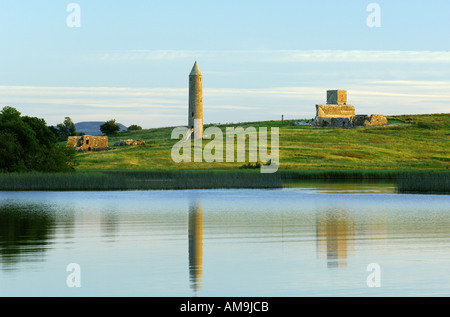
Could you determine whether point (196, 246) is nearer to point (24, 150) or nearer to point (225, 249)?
point (225, 249)

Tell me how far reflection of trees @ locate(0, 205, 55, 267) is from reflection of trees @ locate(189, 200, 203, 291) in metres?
3.71

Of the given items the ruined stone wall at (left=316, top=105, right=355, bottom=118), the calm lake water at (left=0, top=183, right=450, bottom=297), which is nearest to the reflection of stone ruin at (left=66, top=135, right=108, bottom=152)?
the ruined stone wall at (left=316, top=105, right=355, bottom=118)

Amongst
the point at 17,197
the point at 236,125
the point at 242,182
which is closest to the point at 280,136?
the point at 236,125

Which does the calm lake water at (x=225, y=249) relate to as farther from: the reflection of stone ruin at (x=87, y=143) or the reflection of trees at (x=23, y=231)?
the reflection of stone ruin at (x=87, y=143)

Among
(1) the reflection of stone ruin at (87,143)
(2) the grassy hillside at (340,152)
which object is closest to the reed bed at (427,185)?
(2) the grassy hillside at (340,152)

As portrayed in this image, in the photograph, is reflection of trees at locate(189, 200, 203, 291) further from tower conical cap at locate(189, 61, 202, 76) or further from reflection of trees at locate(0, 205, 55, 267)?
tower conical cap at locate(189, 61, 202, 76)

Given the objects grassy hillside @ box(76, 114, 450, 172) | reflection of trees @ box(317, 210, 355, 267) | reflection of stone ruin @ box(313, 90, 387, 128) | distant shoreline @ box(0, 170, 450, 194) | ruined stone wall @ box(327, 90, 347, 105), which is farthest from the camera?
ruined stone wall @ box(327, 90, 347, 105)

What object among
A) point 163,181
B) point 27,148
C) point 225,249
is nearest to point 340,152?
point 163,181

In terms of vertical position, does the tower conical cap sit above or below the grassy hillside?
above

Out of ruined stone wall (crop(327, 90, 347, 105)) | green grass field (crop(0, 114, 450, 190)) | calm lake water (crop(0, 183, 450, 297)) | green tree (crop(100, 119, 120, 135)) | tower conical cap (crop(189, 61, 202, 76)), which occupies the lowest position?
calm lake water (crop(0, 183, 450, 297))

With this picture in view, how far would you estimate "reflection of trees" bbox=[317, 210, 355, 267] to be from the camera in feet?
54.2

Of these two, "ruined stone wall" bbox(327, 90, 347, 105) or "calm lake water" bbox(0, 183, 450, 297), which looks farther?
"ruined stone wall" bbox(327, 90, 347, 105)

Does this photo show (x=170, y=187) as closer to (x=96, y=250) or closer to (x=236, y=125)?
(x=96, y=250)
